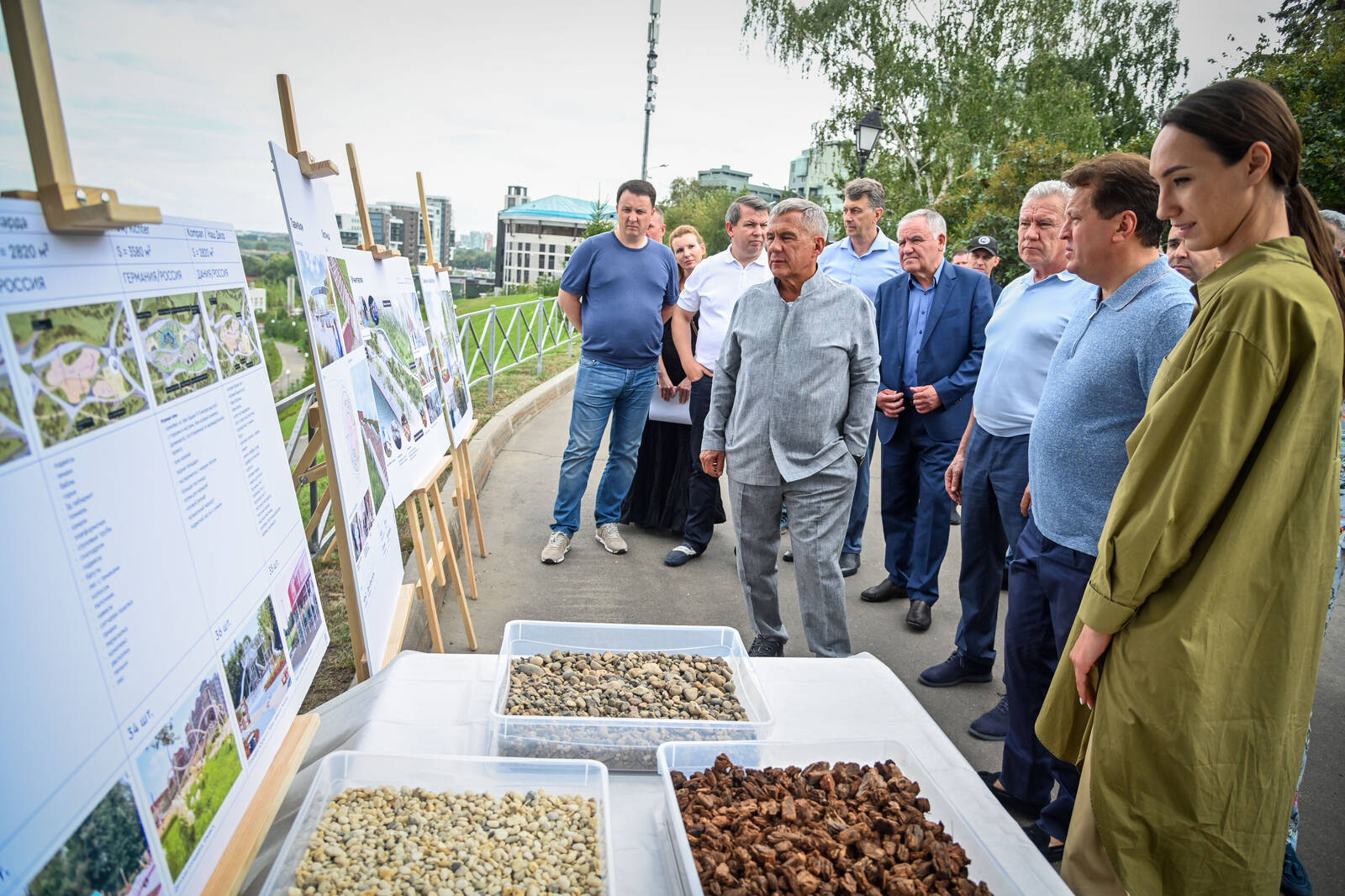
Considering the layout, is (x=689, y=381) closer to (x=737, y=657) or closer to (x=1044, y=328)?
(x=1044, y=328)

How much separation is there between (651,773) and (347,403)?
1182 millimetres

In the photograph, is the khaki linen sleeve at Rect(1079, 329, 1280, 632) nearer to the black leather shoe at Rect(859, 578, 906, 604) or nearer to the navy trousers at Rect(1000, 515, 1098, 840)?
the navy trousers at Rect(1000, 515, 1098, 840)

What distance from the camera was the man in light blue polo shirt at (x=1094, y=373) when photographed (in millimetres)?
2018

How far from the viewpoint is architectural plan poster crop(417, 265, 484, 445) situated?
150 inches

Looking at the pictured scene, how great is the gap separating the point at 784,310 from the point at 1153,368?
1291mm

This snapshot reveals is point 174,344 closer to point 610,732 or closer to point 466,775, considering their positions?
point 466,775

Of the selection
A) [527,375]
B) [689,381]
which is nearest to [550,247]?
[527,375]

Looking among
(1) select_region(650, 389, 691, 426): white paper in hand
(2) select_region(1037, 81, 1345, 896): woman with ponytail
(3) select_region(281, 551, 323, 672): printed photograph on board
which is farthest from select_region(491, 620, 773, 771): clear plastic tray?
(1) select_region(650, 389, 691, 426): white paper in hand

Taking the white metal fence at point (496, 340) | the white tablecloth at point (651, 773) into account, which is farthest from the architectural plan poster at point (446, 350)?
the white tablecloth at point (651, 773)

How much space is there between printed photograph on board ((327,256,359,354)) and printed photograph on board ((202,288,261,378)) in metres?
0.62

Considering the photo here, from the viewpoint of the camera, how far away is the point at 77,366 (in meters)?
0.99

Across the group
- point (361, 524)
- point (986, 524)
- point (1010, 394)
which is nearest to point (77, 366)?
point (361, 524)

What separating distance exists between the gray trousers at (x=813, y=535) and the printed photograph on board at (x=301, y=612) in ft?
5.60

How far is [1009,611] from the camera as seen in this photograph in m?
2.49
